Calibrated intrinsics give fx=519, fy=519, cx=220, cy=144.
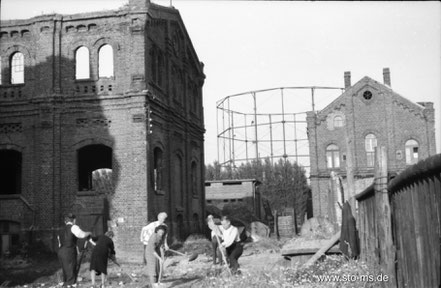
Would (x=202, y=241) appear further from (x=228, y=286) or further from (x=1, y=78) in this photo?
(x=228, y=286)

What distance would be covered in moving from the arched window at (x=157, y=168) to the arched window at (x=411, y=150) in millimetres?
21714

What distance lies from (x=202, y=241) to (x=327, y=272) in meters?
13.4

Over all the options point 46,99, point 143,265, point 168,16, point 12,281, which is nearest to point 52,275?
point 12,281

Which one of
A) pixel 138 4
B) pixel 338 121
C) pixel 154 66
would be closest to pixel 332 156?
pixel 338 121

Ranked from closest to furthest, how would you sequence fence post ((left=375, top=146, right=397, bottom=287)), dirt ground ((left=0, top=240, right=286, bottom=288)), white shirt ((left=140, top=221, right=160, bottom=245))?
fence post ((left=375, top=146, right=397, bottom=287))
white shirt ((left=140, top=221, right=160, bottom=245))
dirt ground ((left=0, top=240, right=286, bottom=288))

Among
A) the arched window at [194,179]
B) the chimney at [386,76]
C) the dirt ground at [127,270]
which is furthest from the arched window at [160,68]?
the chimney at [386,76]

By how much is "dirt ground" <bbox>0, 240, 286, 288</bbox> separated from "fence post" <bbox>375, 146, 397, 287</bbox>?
5.35m

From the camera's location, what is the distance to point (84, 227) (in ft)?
65.6

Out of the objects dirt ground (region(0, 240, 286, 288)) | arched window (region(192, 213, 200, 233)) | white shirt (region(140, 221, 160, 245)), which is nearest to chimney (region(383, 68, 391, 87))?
arched window (region(192, 213, 200, 233))

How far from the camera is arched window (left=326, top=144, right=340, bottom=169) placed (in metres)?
38.4

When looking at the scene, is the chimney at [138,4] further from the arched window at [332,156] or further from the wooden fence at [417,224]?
the arched window at [332,156]

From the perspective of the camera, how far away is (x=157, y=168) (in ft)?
73.9

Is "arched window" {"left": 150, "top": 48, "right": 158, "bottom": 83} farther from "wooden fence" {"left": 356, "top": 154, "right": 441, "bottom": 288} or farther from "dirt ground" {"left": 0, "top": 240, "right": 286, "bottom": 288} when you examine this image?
"wooden fence" {"left": 356, "top": 154, "right": 441, "bottom": 288}

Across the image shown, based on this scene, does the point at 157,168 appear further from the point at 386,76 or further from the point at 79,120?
the point at 386,76
